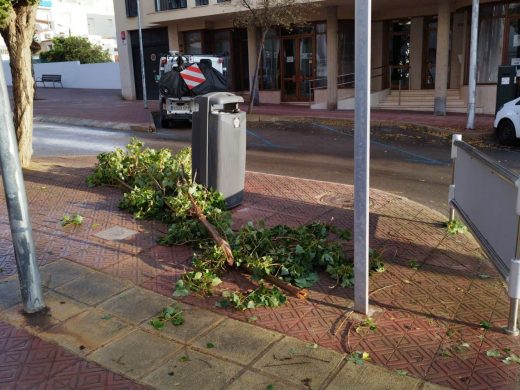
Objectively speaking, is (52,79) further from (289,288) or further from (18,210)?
(289,288)

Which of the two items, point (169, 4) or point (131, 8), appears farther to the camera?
point (131, 8)

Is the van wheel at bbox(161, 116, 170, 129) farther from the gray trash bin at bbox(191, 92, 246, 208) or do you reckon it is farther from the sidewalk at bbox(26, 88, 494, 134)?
the gray trash bin at bbox(191, 92, 246, 208)

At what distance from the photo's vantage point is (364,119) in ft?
12.1

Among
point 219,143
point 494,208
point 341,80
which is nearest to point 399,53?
point 341,80

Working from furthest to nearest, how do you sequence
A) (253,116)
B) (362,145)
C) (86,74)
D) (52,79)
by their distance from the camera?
(52,79) → (86,74) → (253,116) → (362,145)

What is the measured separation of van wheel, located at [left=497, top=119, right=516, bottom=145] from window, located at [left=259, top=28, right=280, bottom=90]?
42.2ft

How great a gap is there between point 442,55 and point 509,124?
20.3 feet

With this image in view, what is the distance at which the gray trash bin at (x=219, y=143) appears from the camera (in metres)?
6.47

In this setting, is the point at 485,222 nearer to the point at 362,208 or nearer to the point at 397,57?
the point at 362,208

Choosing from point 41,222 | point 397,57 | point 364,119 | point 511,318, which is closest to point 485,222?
point 511,318

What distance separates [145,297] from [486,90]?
1689cm

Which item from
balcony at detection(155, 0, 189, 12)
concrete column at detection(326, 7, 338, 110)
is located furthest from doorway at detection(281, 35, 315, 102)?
balcony at detection(155, 0, 189, 12)

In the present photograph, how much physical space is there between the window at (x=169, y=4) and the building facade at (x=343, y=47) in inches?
1.8

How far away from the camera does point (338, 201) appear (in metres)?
7.37
